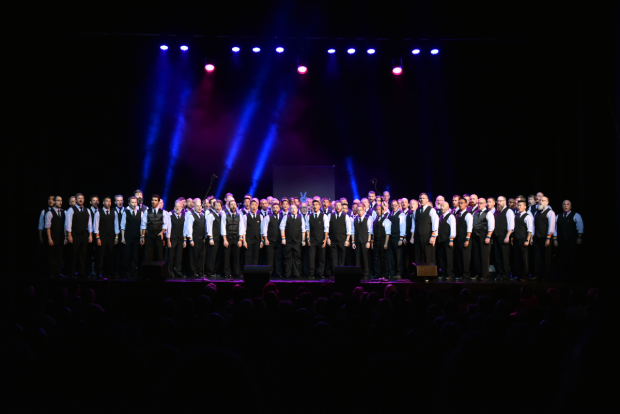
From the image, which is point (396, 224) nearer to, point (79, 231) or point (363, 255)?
point (363, 255)

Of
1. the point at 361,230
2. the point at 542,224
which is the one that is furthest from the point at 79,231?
the point at 542,224

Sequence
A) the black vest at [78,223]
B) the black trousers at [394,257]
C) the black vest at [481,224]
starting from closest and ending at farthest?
the black vest at [481,224] → the black vest at [78,223] → the black trousers at [394,257]

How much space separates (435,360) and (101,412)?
1.51 meters

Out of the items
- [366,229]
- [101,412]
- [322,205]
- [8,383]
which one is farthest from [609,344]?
[322,205]

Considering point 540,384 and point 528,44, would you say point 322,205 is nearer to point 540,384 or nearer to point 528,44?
point 528,44

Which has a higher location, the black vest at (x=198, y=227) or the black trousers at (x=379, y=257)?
the black vest at (x=198, y=227)

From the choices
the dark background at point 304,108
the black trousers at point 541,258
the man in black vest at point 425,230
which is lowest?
the black trousers at point 541,258

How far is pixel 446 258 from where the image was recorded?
28.1ft

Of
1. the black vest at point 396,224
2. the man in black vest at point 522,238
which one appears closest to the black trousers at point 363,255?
the black vest at point 396,224

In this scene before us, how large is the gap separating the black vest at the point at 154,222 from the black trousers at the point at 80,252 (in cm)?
121

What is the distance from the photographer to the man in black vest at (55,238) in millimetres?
8352

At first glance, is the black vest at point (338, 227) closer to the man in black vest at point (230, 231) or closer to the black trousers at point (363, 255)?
the black trousers at point (363, 255)

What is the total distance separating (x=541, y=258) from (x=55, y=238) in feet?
28.9

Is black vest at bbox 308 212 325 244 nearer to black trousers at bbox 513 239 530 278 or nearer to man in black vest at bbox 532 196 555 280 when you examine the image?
black trousers at bbox 513 239 530 278
